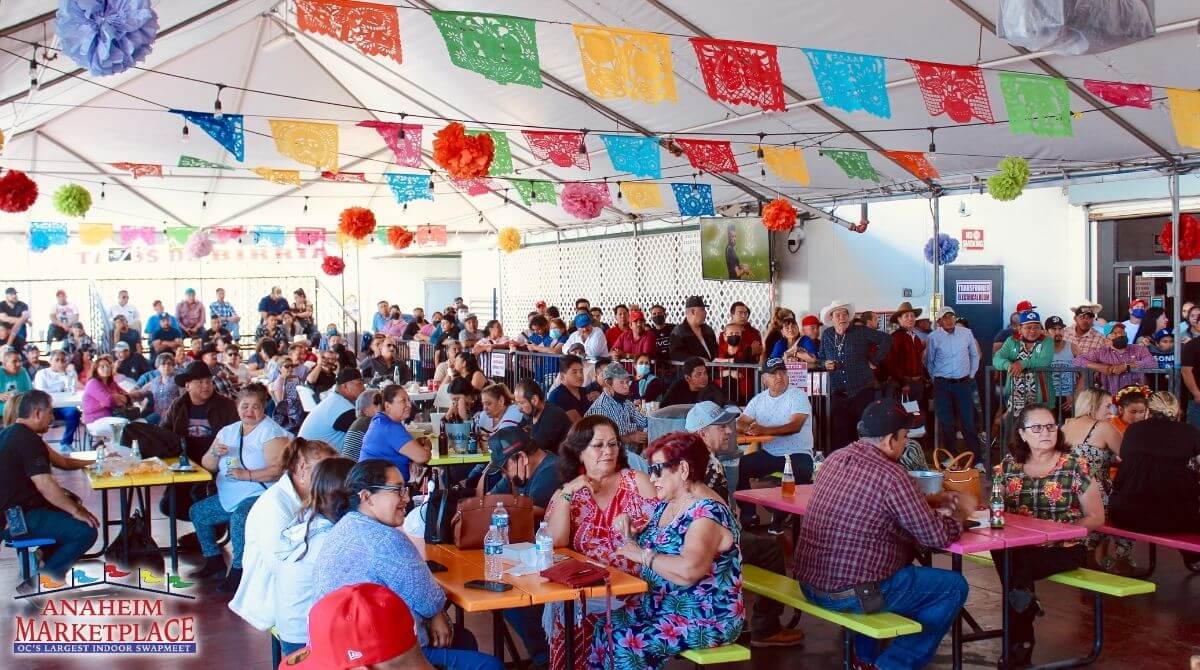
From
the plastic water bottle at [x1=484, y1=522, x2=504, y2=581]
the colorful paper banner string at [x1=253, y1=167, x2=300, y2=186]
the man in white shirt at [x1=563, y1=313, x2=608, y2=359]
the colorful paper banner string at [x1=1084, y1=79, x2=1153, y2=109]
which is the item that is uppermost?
the colorful paper banner string at [x1=253, y1=167, x2=300, y2=186]

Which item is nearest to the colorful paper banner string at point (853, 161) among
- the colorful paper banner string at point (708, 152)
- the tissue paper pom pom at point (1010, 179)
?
the colorful paper banner string at point (708, 152)

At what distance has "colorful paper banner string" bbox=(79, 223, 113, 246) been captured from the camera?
1714cm

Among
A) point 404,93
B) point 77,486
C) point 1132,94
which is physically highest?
point 404,93

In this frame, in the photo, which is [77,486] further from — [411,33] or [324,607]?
[324,607]

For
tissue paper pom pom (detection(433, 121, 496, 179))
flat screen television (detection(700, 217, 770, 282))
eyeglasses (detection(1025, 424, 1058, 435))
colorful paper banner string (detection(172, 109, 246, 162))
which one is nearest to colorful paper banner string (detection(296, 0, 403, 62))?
tissue paper pom pom (detection(433, 121, 496, 179))

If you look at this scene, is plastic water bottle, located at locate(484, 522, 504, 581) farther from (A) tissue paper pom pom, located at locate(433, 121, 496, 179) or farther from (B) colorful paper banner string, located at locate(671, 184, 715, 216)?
(B) colorful paper banner string, located at locate(671, 184, 715, 216)

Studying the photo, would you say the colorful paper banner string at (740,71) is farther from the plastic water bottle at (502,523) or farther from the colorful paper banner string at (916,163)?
the plastic water bottle at (502,523)

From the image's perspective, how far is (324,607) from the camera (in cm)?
273

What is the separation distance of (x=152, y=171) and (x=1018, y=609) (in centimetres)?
1294

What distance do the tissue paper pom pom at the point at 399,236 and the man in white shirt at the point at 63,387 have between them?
7.57 meters

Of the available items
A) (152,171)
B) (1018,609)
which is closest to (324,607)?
(1018,609)

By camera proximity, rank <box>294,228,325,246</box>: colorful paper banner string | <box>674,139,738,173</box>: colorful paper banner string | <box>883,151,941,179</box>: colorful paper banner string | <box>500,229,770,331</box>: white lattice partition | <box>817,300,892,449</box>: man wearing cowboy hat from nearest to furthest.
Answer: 1. <box>817,300,892,449</box>: man wearing cowboy hat
2. <box>883,151,941,179</box>: colorful paper banner string
3. <box>674,139,738,173</box>: colorful paper banner string
4. <box>500,229,770,331</box>: white lattice partition
5. <box>294,228,325,246</box>: colorful paper banner string

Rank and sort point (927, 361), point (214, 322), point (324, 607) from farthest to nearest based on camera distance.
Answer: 1. point (214, 322)
2. point (927, 361)
3. point (324, 607)

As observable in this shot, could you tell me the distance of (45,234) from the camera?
17.4m
